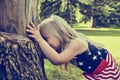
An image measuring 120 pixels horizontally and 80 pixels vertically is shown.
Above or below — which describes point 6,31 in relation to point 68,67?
above

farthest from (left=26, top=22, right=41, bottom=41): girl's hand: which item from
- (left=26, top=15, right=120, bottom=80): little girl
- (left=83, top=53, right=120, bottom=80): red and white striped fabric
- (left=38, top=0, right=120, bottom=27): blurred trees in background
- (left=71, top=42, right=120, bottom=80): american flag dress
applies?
(left=38, top=0, right=120, bottom=27): blurred trees in background

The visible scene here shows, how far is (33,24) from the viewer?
351 cm

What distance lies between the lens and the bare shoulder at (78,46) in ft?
11.3

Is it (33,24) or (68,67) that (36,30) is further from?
(68,67)

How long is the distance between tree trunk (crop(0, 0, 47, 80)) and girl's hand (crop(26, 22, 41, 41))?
4 centimetres

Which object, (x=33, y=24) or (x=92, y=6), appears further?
(x=92, y=6)

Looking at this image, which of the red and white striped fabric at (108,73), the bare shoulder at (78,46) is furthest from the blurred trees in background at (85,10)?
the bare shoulder at (78,46)

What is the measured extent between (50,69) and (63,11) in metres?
21.4

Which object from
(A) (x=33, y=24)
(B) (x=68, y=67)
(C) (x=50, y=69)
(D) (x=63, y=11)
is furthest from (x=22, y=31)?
(D) (x=63, y=11)

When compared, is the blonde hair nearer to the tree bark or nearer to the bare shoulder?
the bare shoulder

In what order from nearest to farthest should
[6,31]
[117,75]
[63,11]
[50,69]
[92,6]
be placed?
[6,31], [117,75], [50,69], [63,11], [92,6]

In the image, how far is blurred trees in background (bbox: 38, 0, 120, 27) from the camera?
27.8 meters

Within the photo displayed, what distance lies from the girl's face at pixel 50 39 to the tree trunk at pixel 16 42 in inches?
5.2

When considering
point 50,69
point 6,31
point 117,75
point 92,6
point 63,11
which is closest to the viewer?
point 6,31
